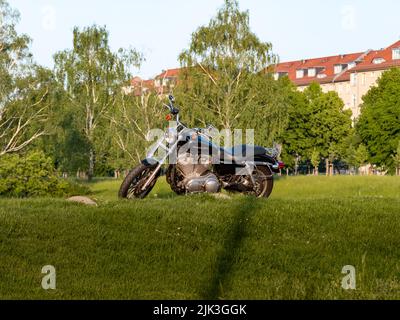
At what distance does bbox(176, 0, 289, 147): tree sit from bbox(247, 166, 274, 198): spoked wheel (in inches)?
1347

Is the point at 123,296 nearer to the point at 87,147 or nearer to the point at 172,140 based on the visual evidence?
the point at 172,140

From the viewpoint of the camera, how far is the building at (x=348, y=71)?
108 metres

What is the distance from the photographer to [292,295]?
736cm

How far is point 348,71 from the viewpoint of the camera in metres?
114

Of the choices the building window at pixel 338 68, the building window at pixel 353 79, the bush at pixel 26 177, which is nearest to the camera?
the bush at pixel 26 177

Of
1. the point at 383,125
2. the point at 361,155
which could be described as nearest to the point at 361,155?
the point at 361,155

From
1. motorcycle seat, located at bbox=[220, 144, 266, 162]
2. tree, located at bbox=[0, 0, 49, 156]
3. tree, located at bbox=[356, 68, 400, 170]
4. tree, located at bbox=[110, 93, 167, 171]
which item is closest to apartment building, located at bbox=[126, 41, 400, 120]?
tree, located at bbox=[356, 68, 400, 170]

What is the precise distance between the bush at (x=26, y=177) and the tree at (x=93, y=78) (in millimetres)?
36471

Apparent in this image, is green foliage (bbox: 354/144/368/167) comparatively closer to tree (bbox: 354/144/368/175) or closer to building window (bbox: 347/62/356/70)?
tree (bbox: 354/144/368/175)

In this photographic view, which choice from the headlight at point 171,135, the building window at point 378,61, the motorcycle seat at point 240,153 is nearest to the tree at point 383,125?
the building window at point 378,61

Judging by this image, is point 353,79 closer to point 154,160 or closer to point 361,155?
point 361,155

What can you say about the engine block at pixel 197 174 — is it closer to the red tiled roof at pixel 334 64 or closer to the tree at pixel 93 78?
the tree at pixel 93 78

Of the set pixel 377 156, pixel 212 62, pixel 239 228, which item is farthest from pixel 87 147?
pixel 239 228
